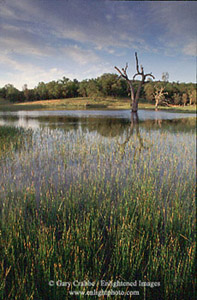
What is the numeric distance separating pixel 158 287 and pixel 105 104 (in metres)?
72.6

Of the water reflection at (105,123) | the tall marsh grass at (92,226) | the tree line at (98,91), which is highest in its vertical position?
the tree line at (98,91)

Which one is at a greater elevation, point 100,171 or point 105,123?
point 105,123

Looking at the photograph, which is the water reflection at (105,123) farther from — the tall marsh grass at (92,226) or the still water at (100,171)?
the tall marsh grass at (92,226)

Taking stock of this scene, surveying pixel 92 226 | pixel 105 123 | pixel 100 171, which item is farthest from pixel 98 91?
pixel 92 226

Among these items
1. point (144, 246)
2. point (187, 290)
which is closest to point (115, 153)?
point (144, 246)

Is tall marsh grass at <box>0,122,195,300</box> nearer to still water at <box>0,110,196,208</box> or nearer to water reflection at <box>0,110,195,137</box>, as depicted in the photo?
still water at <box>0,110,196,208</box>

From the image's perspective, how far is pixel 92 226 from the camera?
394 centimetres

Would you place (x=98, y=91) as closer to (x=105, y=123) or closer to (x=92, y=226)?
(x=105, y=123)

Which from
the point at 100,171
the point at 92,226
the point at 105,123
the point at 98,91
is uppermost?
the point at 98,91

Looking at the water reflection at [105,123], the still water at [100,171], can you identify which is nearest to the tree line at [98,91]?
the water reflection at [105,123]

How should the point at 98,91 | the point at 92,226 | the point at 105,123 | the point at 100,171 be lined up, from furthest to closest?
the point at 98,91, the point at 105,123, the point at 100,171, the point at 92,226

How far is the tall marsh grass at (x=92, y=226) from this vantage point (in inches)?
117

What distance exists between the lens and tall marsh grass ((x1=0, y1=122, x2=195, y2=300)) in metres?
2.96

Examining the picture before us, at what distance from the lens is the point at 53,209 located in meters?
5.00
